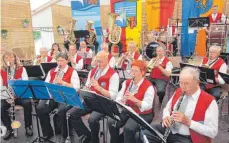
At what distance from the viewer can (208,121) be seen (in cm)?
205

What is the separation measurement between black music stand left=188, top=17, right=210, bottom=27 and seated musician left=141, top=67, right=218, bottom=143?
5.53 m

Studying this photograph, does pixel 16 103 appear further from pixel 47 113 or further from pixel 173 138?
pixel 173 138

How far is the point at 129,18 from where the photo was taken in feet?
25.5

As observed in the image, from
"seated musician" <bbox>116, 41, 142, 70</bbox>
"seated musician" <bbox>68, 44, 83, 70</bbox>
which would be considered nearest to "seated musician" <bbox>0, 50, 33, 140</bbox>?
"seated musician" <bbox>68, 44, 83, 70</bbox>

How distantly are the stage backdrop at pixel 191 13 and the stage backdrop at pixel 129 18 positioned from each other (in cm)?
172

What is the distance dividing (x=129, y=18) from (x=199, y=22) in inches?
93.9

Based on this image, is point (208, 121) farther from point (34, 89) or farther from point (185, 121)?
point (34, 89)

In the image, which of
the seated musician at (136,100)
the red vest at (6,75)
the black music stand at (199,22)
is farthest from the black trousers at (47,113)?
the black music stand at (199,22)

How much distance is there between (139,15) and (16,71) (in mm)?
5157

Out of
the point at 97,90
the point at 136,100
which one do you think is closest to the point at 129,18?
the point at 97,90

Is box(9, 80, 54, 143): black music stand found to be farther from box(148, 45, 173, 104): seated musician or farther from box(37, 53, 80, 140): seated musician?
box(148, 45, 173, 104): seated musician

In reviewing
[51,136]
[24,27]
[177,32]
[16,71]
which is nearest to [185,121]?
[51,136]

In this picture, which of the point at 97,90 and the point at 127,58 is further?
the point at 127,58

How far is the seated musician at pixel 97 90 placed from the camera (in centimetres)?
301
